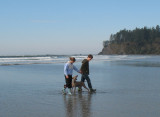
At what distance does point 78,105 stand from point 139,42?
550ft

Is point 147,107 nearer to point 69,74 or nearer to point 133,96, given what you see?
point 133,96

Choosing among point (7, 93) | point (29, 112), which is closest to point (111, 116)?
point (29, 112)

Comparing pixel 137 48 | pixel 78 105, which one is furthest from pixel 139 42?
pixel 78 105

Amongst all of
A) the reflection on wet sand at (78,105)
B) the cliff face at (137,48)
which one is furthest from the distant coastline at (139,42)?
the reflection on wet sand at (78,105)

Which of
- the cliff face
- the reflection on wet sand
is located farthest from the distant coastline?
the reflection on wet sand

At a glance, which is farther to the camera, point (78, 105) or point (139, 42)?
point (139, 42)

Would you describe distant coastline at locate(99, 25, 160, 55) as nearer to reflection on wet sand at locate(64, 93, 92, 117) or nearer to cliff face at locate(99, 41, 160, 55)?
cliff face at locate(99, 41, 160, 55)

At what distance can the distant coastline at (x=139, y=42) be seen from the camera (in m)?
167

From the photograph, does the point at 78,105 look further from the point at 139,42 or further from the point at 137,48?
the point at 139,42

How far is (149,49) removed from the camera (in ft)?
546

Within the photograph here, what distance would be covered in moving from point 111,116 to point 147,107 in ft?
4.95

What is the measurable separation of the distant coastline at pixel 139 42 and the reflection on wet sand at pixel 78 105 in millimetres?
158169

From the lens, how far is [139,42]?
172 meters

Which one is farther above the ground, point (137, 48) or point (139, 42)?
point (139, 42)
